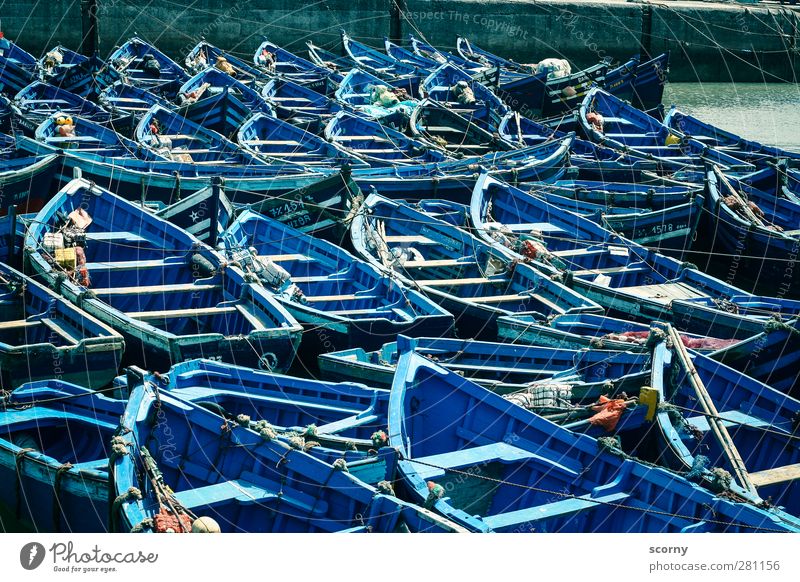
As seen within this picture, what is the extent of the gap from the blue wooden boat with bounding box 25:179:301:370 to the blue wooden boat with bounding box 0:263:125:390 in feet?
1.43

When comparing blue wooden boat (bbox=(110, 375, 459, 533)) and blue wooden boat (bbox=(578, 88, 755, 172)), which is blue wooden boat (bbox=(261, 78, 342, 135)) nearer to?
blue wooden boat (bbox=(578, 88, 755, 172))

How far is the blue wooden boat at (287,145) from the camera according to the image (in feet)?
88.4

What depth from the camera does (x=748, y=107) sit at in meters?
43.6

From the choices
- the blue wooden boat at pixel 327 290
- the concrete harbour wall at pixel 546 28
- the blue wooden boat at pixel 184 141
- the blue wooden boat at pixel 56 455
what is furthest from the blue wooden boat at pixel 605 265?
the concrete harbour wall at pixel 546 28

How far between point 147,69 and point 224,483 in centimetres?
2336

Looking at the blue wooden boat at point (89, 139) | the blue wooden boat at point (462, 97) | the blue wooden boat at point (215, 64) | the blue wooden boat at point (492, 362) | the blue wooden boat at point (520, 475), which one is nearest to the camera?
the blue wooden boat at point (520, 475)

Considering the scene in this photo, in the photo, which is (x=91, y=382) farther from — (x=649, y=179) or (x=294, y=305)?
(x=649, y=179)

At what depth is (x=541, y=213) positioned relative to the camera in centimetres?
2456

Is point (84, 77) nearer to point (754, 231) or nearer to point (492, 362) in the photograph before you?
point (754, 231)

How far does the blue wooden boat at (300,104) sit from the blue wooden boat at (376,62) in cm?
366

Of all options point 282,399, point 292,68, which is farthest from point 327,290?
point 292,68

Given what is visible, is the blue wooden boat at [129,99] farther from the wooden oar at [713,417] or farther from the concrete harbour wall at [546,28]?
the wooden oar at [713,417]
